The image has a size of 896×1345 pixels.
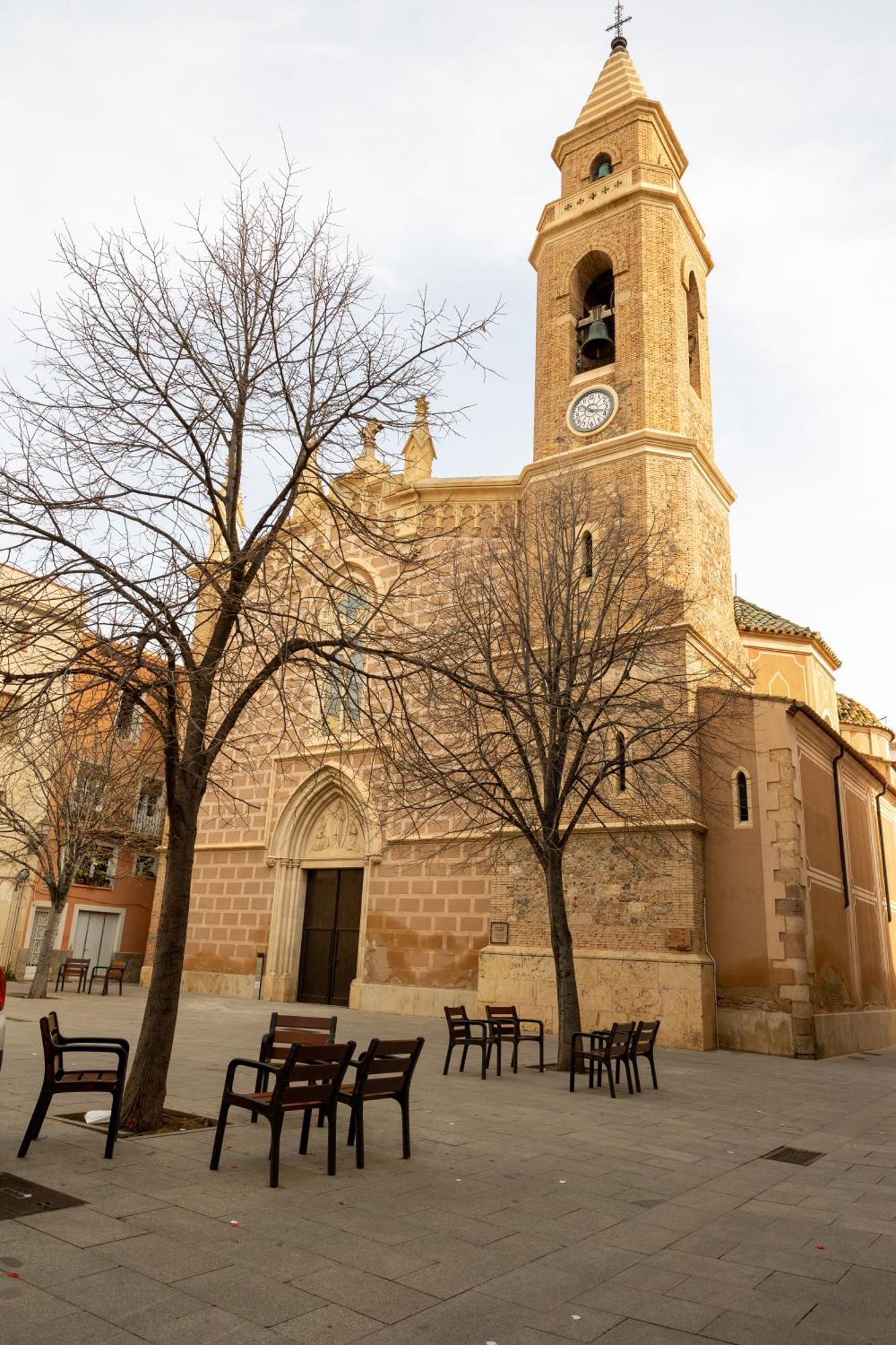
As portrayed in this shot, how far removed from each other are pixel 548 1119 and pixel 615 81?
85.3ft

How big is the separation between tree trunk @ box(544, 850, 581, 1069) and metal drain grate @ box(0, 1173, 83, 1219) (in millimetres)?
8281

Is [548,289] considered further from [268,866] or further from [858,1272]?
[858,1272]

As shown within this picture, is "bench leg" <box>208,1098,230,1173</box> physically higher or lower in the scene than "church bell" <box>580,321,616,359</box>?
lower

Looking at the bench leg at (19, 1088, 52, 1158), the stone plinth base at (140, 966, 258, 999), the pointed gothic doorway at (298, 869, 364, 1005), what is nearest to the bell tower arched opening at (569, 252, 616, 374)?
the pointed gothic doorway at (298, 869, 364, 1005)

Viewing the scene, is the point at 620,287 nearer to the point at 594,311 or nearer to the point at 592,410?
the point at 594,311

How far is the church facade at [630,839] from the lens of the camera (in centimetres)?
1612

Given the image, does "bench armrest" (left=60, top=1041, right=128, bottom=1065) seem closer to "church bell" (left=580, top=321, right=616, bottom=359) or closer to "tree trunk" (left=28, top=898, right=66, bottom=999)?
"tree trunk" (left=28, top=898, right=66, bottom=999)

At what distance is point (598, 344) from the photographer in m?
21.3

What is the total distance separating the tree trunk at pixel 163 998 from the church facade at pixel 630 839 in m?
7.60

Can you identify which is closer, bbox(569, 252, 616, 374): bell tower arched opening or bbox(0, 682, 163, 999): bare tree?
bbox(0, 682, 163, 999): bare tree

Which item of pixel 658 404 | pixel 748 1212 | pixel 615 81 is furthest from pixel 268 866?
pixel 615 81

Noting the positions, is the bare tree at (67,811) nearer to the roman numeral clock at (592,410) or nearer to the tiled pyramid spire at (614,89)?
the roman numeral clock at (592,410)

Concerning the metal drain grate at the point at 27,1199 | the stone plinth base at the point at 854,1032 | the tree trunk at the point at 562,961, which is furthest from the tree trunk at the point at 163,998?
the stone plinth base at the point at 854,1032

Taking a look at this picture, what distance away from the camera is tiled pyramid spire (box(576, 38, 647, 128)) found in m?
23.8
